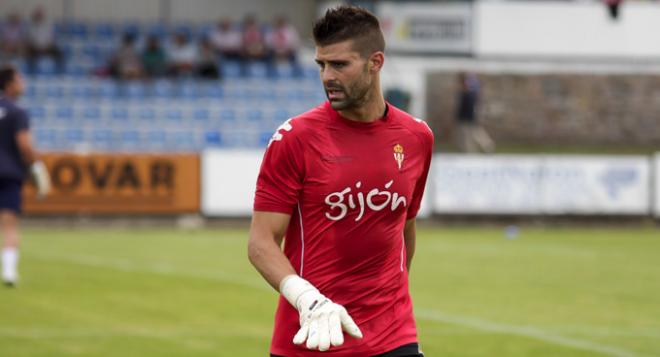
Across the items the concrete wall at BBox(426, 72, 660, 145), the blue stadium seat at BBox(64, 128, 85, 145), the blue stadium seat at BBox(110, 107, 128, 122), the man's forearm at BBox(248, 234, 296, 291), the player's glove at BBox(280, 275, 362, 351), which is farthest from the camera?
the concrete wall at BBox(426, 72, 660, 145)

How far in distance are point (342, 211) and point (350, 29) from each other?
0.77 m

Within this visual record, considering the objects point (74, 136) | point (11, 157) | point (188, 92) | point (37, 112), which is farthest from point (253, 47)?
point (11, 157)

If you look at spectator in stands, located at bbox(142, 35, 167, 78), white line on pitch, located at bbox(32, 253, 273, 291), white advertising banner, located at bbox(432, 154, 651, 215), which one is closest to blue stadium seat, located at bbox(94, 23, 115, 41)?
spectator in stands, located at bbox(142, 35, 167, 78)

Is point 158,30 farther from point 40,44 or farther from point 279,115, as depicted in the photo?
point 279,115

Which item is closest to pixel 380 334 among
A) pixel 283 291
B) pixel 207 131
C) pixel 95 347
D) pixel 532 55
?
pixel 283 291

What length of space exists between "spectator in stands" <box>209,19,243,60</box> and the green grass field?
10.5 meters

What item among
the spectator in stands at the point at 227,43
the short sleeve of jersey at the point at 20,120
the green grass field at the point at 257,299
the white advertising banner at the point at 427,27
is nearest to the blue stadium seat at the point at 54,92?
the spectator in stands at the point at 227,43

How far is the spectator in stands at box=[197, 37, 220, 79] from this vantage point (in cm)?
3328

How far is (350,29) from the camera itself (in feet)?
18.3

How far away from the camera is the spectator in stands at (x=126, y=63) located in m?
32.9

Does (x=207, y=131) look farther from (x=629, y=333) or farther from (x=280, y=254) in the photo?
(x=280, y=254)

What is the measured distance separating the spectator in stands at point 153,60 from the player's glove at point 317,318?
1114 inches

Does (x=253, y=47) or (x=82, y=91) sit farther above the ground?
(x=253, y=47)

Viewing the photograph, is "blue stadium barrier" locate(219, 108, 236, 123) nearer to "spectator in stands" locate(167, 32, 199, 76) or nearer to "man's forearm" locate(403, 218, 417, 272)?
"spectator in stands" locate(167, 32, 199, 76)
